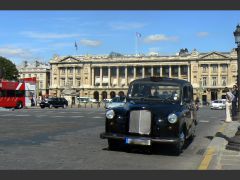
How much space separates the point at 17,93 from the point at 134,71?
114 metres

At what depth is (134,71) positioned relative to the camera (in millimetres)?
169125

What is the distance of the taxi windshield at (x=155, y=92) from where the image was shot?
41.3ft

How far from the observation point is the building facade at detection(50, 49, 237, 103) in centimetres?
15788

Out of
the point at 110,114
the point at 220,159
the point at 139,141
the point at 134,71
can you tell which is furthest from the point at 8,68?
the point at 220,159

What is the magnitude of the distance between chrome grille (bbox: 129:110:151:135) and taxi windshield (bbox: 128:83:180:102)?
133 centimetres

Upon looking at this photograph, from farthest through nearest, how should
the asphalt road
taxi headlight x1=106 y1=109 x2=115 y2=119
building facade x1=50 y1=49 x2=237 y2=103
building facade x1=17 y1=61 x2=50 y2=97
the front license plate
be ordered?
building facade x1=17 y1=61 x2=50 y2=97 < building facade x1=50 y1=49 x2=237 y2=103 < taxi headlight x1=106 y1=109 x2=115 y2=119 < the front license plate < the asphalt road

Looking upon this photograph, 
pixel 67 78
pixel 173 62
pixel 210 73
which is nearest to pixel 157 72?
pixel 173 62

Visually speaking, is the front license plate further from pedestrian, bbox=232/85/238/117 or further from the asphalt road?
pedestrian, bbox=232/85/238/117

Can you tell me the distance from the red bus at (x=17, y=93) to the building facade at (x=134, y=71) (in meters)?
97.4

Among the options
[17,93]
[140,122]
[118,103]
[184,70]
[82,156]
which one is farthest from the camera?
[184,70]

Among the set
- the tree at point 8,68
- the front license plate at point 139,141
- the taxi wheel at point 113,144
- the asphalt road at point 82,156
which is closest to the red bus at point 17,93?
the asphalt road at point 82,156

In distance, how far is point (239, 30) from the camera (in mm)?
16453

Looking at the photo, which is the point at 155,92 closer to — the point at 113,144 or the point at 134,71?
the point at 113,144

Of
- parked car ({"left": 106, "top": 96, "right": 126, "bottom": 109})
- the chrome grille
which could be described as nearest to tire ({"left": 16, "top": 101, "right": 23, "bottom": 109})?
parked car ({"left": 106, "top": 96, "right": 126, "bottom": 109})
